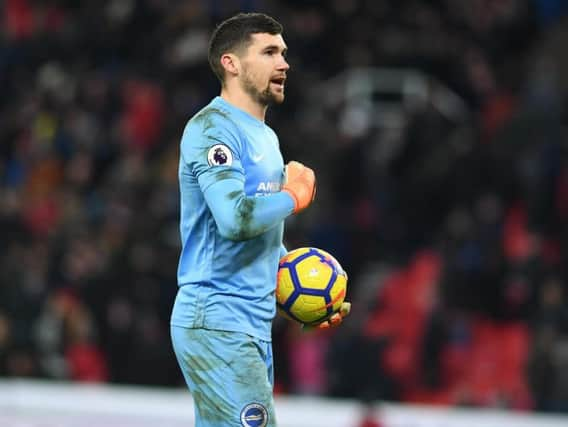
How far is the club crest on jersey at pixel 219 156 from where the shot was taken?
4.48m

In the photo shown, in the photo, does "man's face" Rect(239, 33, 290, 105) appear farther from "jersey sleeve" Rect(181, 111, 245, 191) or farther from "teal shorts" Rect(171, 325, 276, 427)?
"teal shorts" Rect(171, 325, 276, 427)

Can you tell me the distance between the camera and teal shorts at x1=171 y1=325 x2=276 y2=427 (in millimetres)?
4574

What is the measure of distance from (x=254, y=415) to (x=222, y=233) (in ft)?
2.14

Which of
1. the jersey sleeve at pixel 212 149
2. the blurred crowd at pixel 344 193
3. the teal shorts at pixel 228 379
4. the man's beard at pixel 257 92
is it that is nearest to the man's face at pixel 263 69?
the man's beard at pixel 257 92

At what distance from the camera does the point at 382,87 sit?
14852 millimetres

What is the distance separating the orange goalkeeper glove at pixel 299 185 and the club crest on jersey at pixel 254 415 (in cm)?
69

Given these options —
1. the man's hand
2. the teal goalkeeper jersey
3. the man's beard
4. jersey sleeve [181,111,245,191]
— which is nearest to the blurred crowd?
the man's hand

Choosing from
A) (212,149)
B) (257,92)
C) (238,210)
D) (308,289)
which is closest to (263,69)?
(257,92)

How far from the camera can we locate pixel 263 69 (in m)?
4.69

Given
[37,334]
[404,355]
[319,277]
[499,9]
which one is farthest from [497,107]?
[319,277]

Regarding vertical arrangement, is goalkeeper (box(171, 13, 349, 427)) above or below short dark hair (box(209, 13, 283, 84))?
below

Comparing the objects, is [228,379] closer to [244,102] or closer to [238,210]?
[238,210]

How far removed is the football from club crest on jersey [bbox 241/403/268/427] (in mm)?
501

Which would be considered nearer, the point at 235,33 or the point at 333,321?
the point at 235,33
